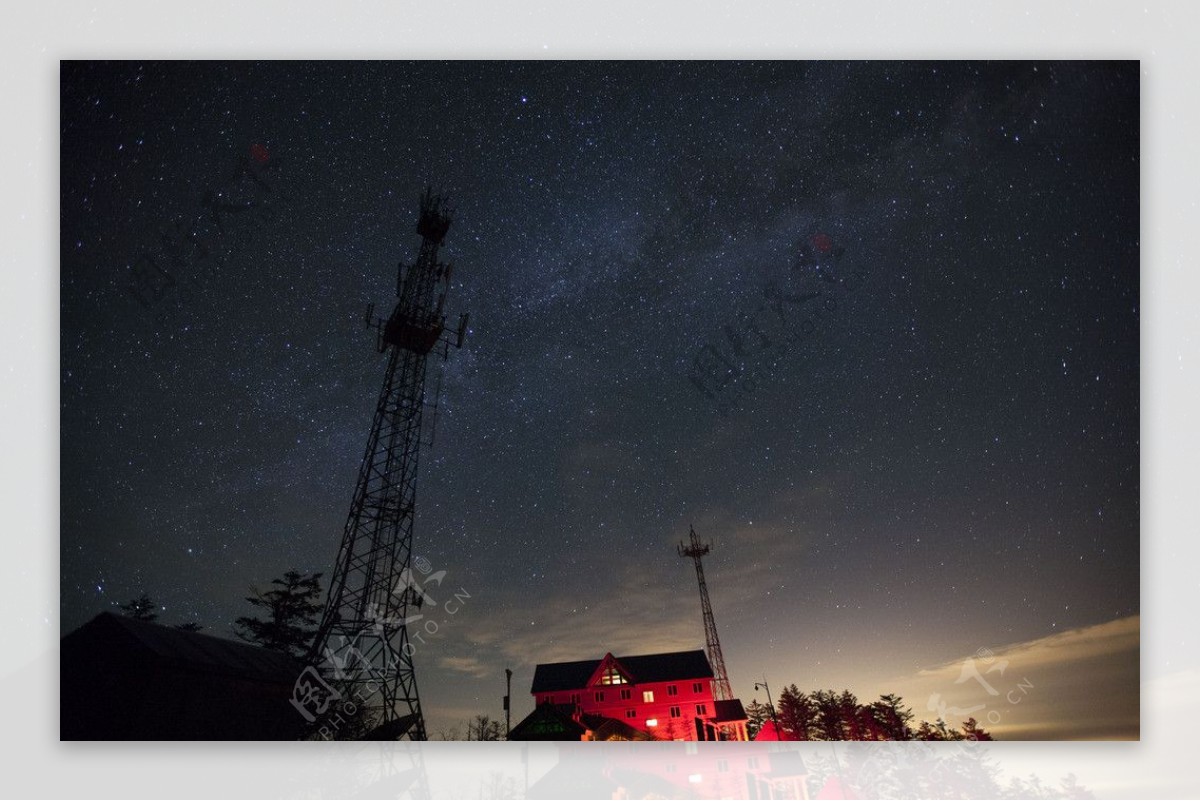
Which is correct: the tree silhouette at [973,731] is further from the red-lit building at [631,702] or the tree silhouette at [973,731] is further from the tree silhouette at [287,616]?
the tree silhouette at [287,616]

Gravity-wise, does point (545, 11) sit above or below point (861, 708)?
above

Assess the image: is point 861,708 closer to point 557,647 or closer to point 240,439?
point 557,647

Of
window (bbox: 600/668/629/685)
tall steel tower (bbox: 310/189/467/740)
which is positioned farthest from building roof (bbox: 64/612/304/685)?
window (bbox: 600/668/629/685)

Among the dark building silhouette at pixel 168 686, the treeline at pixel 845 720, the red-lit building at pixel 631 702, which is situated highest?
the dark building silhouette at pixel 168 686

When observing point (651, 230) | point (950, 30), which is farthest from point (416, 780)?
point (950, 30)

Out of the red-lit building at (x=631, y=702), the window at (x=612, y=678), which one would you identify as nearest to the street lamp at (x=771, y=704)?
the red-lit building at (x=631, y=702)

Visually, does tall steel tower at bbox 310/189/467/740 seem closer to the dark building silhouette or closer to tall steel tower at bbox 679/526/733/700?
the dark building silhouette
